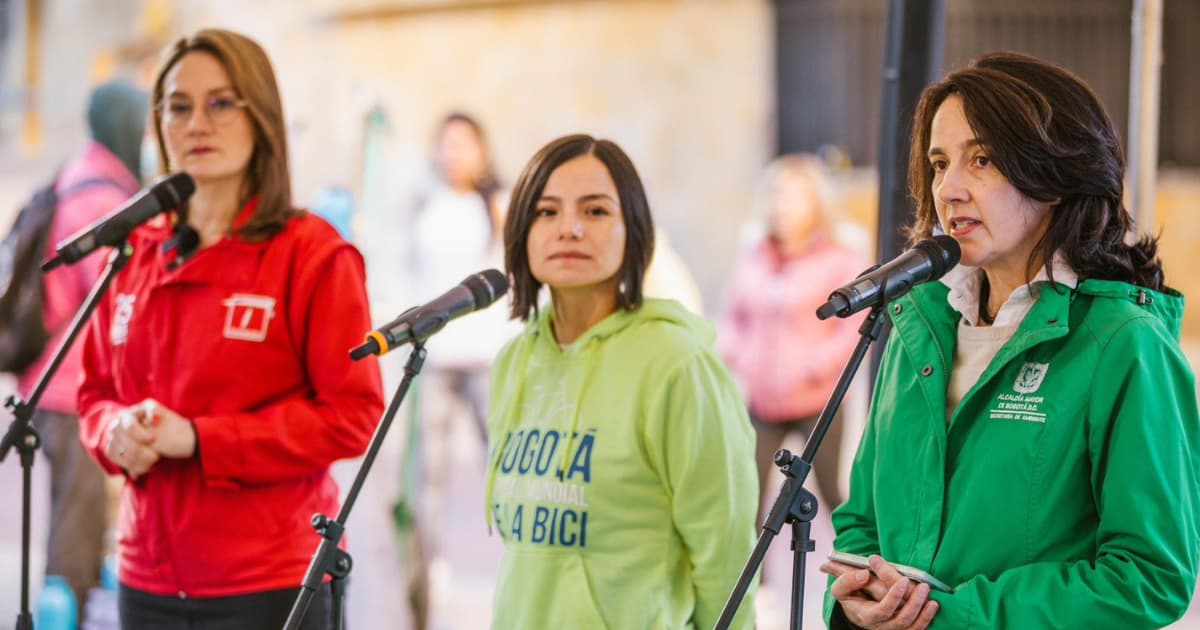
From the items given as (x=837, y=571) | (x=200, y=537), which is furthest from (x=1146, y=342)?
(x=200, y=537)

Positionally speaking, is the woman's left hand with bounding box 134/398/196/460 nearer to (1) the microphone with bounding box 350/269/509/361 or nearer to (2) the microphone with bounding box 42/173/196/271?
(2) the microphone with bounding box 42/173/196/271

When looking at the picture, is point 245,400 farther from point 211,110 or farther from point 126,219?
point 211,110

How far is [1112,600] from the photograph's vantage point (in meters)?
1.91

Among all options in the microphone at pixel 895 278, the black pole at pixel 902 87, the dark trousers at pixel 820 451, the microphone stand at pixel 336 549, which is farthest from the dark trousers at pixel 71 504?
the microphone at pixel 895 278

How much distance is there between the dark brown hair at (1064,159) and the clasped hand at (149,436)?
5.00 ft

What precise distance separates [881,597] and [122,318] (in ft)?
5.45

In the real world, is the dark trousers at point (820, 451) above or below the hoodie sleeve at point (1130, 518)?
below

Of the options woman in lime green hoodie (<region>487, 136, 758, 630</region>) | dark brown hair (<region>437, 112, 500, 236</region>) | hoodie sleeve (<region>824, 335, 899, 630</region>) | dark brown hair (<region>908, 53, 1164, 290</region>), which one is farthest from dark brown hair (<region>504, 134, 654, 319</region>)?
dark brown hair (<region>437, 112, 500, 236</region>)

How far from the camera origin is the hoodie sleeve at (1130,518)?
1921 mm

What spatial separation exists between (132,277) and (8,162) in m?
8.16

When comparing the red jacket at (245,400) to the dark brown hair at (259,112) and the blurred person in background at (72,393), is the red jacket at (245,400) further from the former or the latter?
the blurred person in background at (72,393)

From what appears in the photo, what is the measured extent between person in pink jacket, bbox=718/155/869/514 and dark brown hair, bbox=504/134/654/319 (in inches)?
124

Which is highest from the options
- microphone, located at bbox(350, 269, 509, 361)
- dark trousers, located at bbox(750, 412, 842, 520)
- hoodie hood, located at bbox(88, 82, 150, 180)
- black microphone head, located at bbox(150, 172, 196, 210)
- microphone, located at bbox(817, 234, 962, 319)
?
hoodie hood, located at bbox(88, 82, 150, 180)

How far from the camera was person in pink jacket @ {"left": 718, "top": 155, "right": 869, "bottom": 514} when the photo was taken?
5.97 metres
